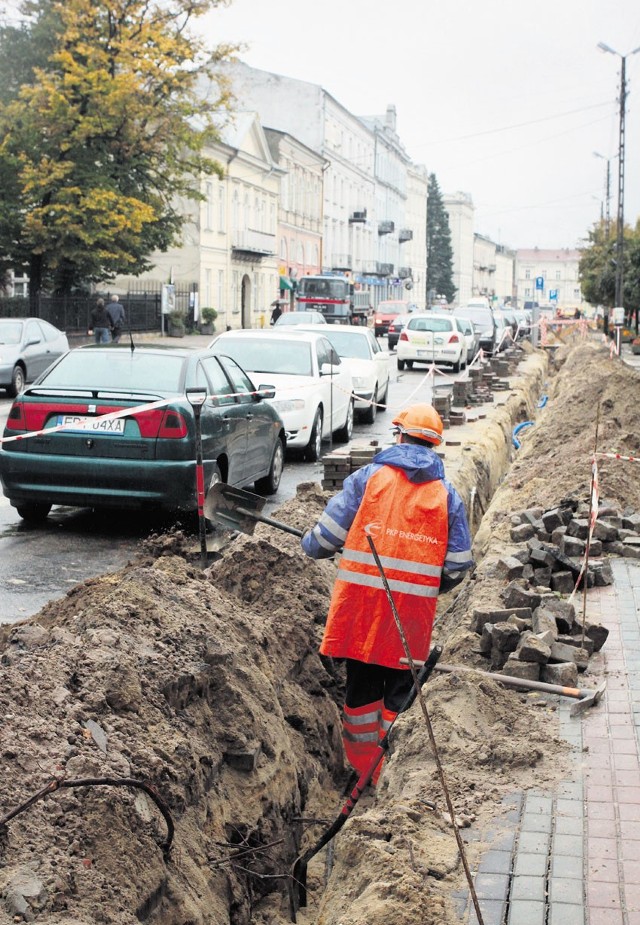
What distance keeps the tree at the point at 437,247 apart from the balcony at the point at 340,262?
169 ft

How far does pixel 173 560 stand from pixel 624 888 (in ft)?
11.2

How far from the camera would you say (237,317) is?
60312mm

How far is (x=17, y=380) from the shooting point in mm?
22562

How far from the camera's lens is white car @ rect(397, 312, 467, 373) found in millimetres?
35156

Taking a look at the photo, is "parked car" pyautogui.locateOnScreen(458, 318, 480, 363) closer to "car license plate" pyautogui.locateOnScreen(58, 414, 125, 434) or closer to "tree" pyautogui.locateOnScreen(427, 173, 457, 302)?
"car license plate" pyautogui.locateOnScreen(58, 414, 125, 434)

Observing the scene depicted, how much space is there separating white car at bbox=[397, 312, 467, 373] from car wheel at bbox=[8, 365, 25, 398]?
49.1 ft

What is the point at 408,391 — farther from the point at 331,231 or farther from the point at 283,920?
the point at 331,231

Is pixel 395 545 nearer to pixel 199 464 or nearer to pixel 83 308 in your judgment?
pixel 199 464

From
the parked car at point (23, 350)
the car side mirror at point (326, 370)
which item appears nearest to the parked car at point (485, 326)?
the parked car at point (23, 350)

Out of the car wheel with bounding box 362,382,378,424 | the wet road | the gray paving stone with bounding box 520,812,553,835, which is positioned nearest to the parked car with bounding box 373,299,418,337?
the car wheel with bounding box 362,382,378,424

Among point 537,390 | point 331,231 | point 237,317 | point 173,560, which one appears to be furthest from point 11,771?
point 331,231

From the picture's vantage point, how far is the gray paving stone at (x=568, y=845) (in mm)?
4168

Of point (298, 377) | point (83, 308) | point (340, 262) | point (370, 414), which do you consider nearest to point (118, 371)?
point (298, 377)

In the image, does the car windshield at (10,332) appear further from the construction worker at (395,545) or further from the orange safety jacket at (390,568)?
the orange safety jacket at (390,568)
